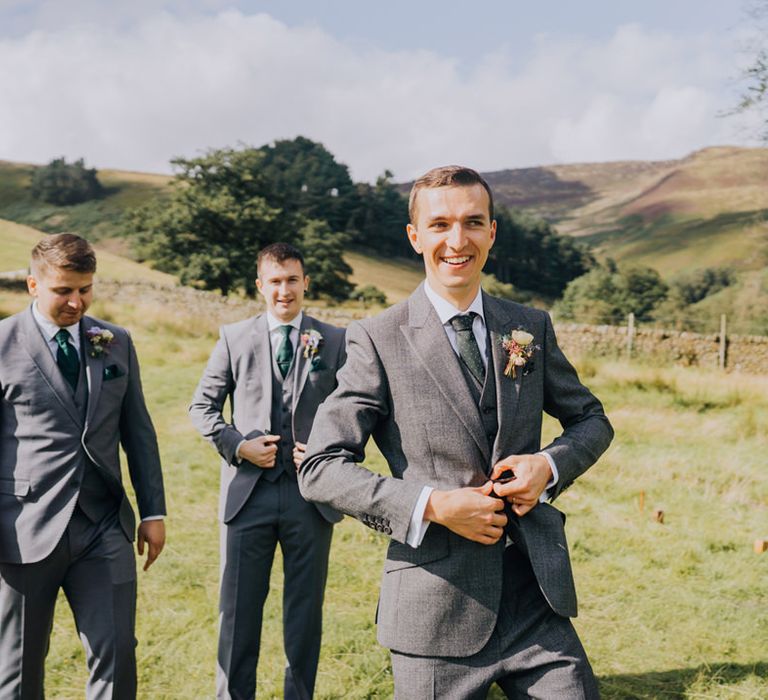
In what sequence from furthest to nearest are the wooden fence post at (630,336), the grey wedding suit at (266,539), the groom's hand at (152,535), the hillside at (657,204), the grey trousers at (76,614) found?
the hillside at (657,204) < the wooden fence post at (630,336) < the grey wedding suit at (266,539) < the groom's hand at (152,535) < the grey trousers at (76,614)

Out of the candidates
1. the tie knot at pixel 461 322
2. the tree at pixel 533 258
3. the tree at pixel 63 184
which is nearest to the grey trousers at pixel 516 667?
the tie knot at pixel 461 322

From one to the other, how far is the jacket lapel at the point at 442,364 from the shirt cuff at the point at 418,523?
26cm

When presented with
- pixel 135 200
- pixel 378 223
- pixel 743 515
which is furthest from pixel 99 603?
pixel 135 200

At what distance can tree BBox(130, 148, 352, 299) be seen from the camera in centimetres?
4153

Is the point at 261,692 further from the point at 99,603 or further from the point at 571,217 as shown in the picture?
the point at 571,217

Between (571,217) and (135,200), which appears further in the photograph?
(571,217)

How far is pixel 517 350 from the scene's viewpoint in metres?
2.54

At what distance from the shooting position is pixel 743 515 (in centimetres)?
786

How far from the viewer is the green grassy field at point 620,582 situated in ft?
16.2

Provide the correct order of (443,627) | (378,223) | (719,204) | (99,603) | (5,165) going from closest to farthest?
1. (443,627)
2. (99,603)
3. (378,223)
4. (5,165)
5. (719,204)

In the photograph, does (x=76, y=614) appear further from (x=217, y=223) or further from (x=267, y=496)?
(x=217, y=223)

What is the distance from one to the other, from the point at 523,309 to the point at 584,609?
156 inches

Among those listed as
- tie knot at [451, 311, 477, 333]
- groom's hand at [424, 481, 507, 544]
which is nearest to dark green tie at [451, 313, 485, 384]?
tie knot at [451, 311, 477, 333]

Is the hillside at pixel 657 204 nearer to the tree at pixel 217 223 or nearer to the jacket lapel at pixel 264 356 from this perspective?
the tree at pixel 217 223
